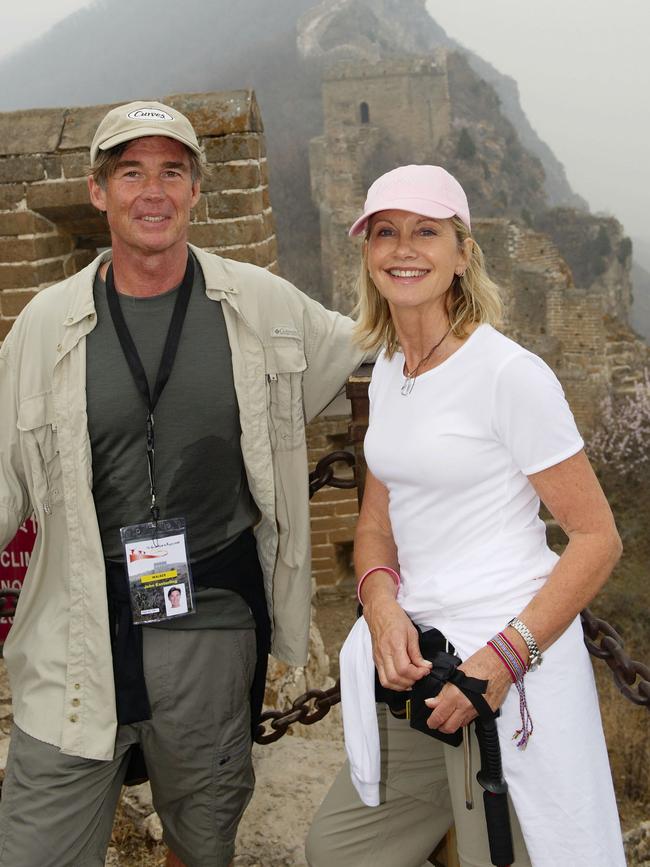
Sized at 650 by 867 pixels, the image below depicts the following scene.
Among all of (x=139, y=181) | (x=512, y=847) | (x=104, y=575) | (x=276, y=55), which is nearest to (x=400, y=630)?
(x=512, y=847)

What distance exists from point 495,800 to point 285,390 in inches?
39.8

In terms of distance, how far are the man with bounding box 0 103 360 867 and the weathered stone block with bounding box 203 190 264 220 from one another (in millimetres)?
1539

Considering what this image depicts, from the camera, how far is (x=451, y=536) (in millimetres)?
1832

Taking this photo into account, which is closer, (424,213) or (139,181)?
(424,213)

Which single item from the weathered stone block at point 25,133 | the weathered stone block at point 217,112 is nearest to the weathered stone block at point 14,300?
the weathered stone block at point 25,133

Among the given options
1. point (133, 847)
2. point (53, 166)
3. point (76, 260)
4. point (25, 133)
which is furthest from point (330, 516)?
point (133, 847)

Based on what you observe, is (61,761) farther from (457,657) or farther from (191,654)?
(457,657)

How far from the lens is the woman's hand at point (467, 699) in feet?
5.66

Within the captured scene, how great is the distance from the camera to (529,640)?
67.7 inches

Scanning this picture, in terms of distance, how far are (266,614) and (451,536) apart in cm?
63

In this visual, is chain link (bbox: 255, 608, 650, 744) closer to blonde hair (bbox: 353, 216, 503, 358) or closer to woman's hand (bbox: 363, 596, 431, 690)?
woman's hand (bbox: 363, 596, 431, 690)

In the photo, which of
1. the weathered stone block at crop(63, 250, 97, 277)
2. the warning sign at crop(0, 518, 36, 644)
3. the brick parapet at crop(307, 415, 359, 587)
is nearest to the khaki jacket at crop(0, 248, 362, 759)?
the warning sign at crop(0, 518, 36, 644)

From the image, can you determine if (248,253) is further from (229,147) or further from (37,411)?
(37,411)

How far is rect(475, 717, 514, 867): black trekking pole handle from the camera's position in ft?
5.69
